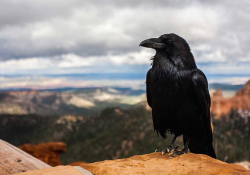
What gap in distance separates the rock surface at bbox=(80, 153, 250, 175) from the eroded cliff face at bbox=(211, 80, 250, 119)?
1818 inches

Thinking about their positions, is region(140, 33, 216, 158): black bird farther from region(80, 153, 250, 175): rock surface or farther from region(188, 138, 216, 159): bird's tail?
region(80, 153, 250, 175): rock surface

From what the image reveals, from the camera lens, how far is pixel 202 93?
21.5 feet

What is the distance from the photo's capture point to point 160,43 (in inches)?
255

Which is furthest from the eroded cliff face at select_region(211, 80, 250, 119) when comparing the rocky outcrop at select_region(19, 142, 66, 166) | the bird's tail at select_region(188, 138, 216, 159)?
the bird's tail at select_region(188, 138, 216, 159)

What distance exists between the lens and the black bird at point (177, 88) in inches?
249

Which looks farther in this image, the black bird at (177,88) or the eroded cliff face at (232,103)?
the eroded cliff face at (232,103)

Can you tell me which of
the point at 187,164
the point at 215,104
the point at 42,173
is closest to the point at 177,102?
the point at 187,164

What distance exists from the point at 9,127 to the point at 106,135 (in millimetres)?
44028

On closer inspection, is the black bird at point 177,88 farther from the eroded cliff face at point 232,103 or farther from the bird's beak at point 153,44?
the eroded cliff face at point 232,103

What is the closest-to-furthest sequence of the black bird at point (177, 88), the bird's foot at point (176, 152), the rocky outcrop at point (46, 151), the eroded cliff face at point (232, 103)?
the black bird at point (177, 88) < the bird's foot at point (176, 152) < the rocky outcrop at point (46, 151) < the eroded cliff face at point (232, 103)

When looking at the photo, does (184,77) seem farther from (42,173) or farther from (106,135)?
(106,135)

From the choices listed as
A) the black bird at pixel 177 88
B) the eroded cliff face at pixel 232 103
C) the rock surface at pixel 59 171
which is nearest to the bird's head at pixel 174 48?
the black bird at pixel 177 88

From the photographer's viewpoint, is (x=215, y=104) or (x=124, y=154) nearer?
(x=124, y=154)

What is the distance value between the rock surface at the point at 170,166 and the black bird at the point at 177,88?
0.75 meters
